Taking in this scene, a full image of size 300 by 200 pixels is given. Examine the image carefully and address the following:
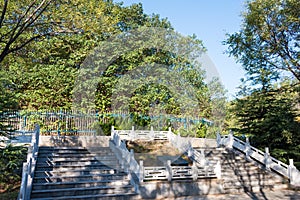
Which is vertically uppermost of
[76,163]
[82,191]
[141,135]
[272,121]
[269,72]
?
[269,72]

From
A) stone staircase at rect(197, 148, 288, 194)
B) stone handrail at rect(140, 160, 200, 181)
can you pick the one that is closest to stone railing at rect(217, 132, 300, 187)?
stone staircase at rect(197, 148, 288, 194)

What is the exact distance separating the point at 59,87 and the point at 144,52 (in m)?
7.68

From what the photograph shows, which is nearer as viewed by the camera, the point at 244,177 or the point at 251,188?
the point at 251,188

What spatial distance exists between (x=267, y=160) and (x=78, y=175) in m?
7.86

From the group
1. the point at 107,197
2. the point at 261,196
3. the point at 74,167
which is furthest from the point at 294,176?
the point at 74,167

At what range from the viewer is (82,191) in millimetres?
7496

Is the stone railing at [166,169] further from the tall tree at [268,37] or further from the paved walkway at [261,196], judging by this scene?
the tall tree at [268,37]

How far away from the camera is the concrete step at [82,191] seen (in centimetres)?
707

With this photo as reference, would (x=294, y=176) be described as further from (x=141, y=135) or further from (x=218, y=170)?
(x=141, y=135)

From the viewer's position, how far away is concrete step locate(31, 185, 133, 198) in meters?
7.07

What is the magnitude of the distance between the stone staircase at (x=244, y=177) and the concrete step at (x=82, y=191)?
3.69 m

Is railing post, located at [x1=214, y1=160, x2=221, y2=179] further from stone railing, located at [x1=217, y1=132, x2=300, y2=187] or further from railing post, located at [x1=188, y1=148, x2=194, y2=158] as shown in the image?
stone railing, located at [x1=217, y1=132, x2=300, y2=187]

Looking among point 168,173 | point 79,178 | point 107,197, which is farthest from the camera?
point 168,173

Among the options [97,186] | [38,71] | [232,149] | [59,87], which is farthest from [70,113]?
[232,149]
